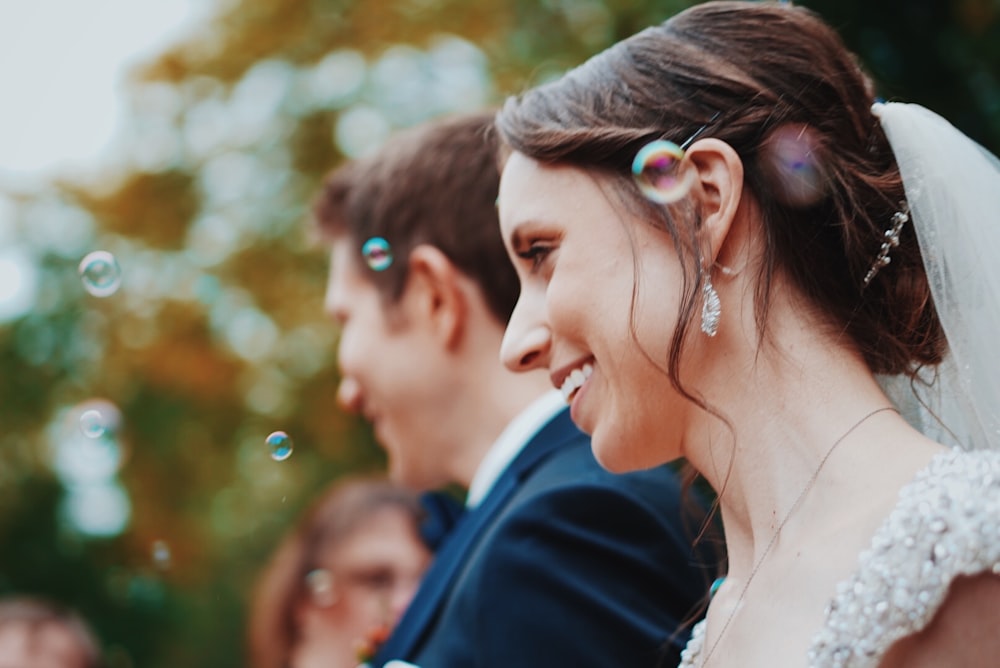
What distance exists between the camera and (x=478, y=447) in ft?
13.8

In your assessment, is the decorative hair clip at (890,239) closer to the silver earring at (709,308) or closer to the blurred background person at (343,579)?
the silver earring at (709,308)

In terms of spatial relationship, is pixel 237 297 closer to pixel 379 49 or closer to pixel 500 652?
pixel 379 49

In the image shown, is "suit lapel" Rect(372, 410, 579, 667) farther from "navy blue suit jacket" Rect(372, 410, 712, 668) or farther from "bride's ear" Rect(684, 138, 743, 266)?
"bride's ear" Rect(684, 138, 743, 266)

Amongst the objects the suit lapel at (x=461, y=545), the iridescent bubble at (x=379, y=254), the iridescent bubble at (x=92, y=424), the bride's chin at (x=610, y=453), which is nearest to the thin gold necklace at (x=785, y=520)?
the bride's chin at (x=610, y=453)

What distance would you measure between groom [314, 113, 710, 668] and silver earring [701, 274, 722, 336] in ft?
2.93

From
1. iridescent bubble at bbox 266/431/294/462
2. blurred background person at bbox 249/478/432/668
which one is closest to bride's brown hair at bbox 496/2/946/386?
iridescent bubble at bbox 266/431/294/462

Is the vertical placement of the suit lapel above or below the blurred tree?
above

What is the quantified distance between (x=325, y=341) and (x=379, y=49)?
2.85 meters

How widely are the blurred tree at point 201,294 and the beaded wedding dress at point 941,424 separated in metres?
→ 7.48

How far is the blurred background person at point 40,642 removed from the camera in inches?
214

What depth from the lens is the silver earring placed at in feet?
8.38

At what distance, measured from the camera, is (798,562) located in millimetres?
2375

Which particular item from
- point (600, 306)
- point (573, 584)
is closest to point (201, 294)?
point (573, 584)

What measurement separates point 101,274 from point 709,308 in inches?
106
